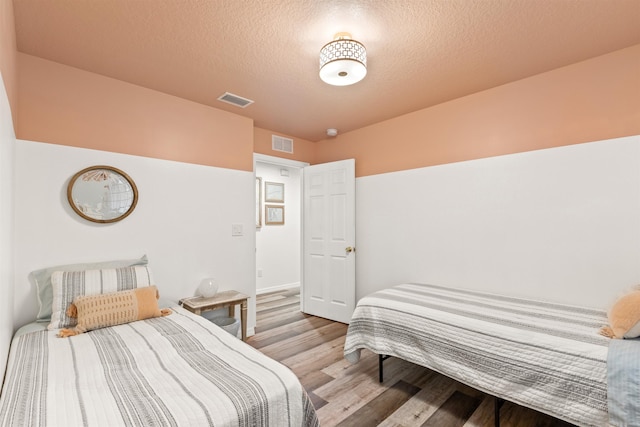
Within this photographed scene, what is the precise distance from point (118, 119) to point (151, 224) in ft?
3.06

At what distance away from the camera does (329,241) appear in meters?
3.84

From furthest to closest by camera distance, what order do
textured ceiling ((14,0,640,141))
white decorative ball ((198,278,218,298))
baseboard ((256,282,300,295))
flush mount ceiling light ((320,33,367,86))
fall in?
baseboard ((256,282,300,295)) → white decorative ball ((198,278,218,298)) → flush mount ceiling light ((320,33,367,86)) → textured ceiling ((14,0,640,141))

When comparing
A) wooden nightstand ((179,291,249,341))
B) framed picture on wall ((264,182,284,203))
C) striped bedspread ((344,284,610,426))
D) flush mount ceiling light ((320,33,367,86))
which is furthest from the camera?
framed picture on wall ((264,182,284,203))

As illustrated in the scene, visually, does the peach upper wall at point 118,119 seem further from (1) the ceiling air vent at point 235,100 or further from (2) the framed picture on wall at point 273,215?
(2) the framed picture on wall at point 273,215

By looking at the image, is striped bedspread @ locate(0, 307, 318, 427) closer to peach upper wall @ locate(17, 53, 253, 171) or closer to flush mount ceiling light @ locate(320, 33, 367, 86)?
peach upper wall @ locate(17, 53, 253, 171)

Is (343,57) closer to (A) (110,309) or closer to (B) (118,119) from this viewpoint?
(B) (118,119)

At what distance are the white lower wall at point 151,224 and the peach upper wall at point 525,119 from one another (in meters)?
1.84

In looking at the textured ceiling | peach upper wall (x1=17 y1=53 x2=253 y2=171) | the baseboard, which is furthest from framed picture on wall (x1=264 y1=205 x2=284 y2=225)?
the textured ceiling

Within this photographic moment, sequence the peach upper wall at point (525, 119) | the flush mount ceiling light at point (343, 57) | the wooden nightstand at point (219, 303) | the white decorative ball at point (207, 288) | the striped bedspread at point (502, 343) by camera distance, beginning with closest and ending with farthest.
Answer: the striped bedspread at point (502, 343) < the flush mount ceiling light at point (343, 57) < the peach upper wall at point (525, 119) < the wooden nightstand at point (219, 303) < the white decorative ball at point (207, 288)

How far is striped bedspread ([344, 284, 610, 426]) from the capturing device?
1.46 metres

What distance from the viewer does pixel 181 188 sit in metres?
2.81

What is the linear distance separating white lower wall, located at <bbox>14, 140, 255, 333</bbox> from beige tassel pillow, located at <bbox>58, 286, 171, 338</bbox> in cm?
51

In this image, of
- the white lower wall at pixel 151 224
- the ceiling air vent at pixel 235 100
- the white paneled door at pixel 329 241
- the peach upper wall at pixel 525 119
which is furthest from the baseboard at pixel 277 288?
the ceiling air vent at pixel 235 100

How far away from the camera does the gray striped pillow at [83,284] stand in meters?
1.89
